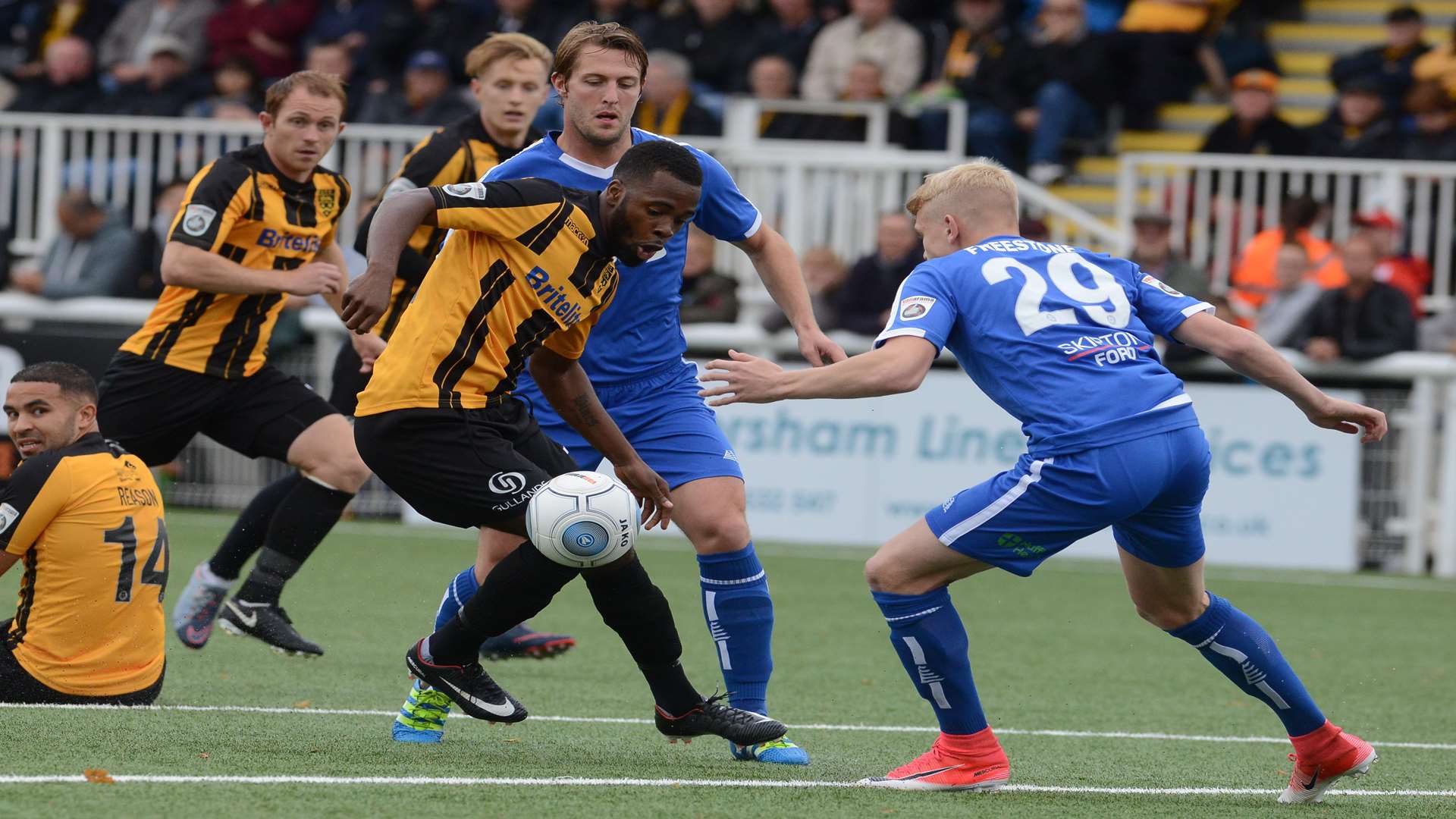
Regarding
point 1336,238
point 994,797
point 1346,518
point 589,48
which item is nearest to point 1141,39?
point 1336,238

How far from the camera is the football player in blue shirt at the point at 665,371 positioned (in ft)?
18.9

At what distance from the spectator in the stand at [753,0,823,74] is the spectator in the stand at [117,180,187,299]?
499 centimetres

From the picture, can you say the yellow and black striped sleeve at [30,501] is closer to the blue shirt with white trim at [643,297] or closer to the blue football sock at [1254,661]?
the blue shirt with white trim at [643,297]

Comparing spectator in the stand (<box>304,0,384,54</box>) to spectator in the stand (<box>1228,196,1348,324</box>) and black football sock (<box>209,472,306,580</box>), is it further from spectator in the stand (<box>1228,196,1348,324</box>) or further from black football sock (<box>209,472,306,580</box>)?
black football sock (<box>209,472,306,580</box>)

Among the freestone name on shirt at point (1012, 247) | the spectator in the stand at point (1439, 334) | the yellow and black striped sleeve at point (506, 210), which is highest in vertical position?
the yellow and black striped sleeve at point (506, 210)

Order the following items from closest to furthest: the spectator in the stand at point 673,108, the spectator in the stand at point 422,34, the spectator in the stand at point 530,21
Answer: the spectator in the stand at point 673,108 < the spectator in the stand at point 530,21 < the spectator in the stand at point 422,34

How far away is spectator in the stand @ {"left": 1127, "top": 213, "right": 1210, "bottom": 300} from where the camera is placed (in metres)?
12.9

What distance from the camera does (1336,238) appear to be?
1405cm

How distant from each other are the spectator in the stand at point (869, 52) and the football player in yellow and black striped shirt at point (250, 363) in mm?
8890

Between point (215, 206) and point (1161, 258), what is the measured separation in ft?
25.0

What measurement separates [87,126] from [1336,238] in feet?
30.6

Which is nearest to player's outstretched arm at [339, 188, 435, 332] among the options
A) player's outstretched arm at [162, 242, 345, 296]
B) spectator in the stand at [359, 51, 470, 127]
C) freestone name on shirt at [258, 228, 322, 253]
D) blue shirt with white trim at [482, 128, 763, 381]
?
blue shirt with white trim at [482, 128, 763, 381]

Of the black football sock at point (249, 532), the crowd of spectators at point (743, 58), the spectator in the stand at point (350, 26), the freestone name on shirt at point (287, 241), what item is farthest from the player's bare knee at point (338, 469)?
the spectator in the stand at point (350, 26)

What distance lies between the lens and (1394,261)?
13.5 metres
